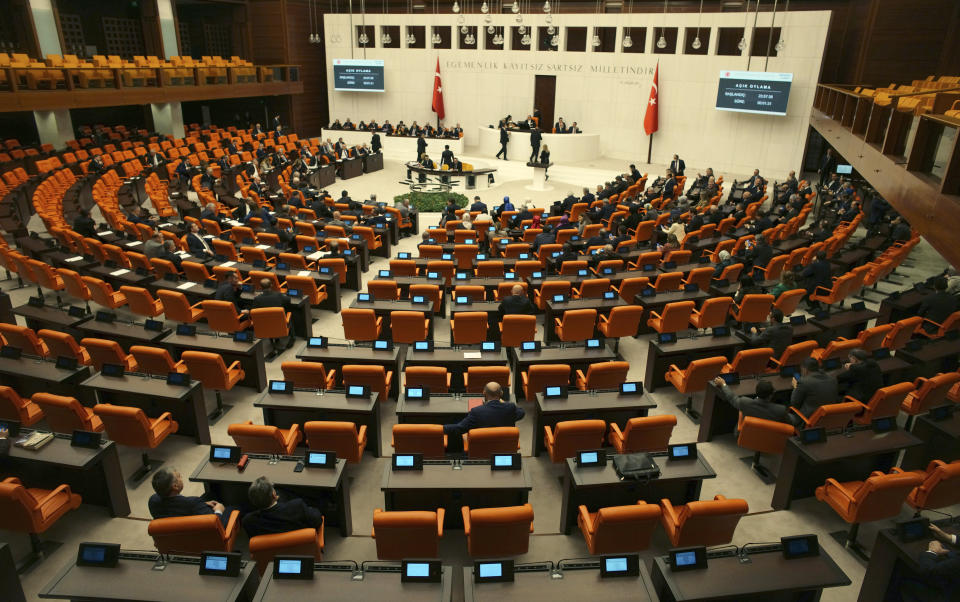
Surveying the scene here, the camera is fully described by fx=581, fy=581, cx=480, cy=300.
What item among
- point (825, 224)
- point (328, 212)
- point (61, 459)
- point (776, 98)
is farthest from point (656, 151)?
point (61, 459)

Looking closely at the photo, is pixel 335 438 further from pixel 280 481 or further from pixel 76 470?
pixel 76 470

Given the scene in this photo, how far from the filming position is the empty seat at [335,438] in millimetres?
5609

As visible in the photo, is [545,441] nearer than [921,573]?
No

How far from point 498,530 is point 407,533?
728 mm

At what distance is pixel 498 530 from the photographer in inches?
183

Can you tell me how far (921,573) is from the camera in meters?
4.02

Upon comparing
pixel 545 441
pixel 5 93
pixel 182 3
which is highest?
pixel 182 3

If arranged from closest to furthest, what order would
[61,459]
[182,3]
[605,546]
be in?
[605,546] → [61,459] → [182,3]

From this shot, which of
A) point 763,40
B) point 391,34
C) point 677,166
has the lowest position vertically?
point 677,166

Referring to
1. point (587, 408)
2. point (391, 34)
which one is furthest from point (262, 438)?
point (391, 34)

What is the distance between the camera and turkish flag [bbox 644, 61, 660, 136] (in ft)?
74.0

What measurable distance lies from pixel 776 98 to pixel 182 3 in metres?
25.8

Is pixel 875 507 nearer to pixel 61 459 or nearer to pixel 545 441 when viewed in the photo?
pixel 545 441

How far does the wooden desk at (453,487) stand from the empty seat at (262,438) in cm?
113
